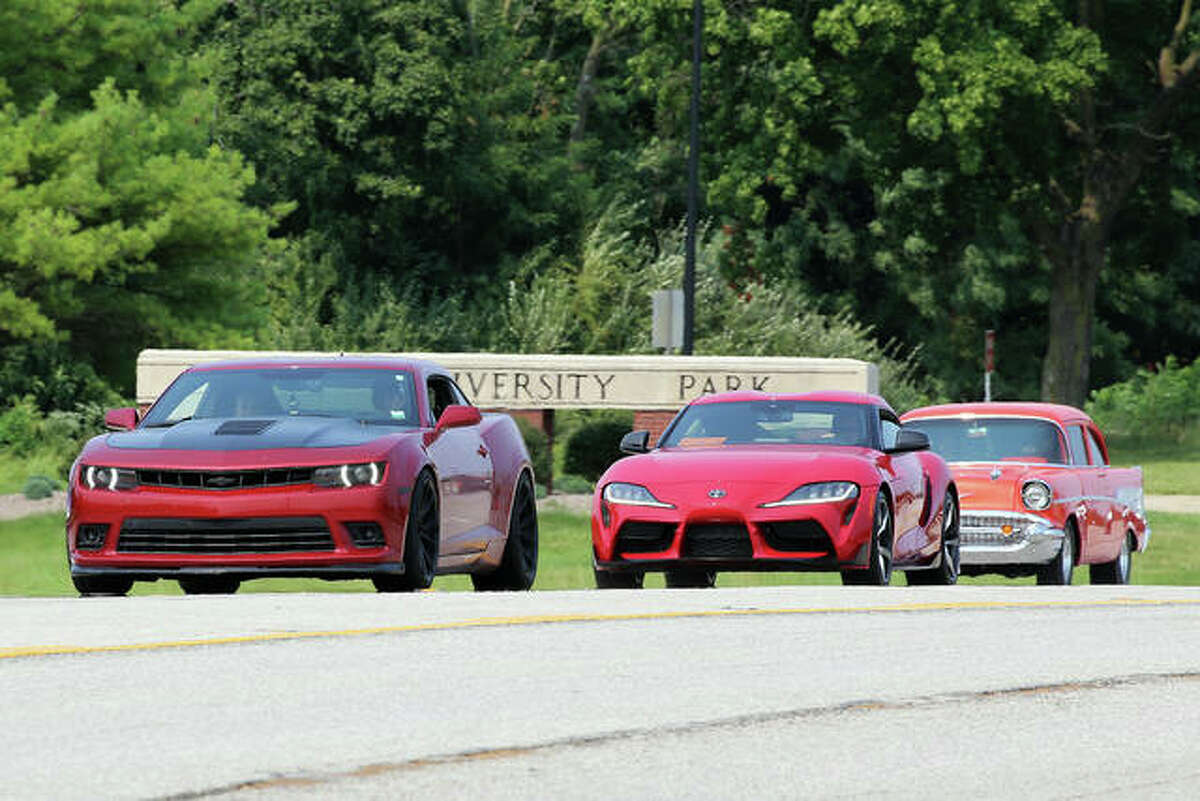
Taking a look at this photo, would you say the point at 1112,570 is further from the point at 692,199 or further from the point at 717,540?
the point at 692,199

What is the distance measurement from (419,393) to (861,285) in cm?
5476

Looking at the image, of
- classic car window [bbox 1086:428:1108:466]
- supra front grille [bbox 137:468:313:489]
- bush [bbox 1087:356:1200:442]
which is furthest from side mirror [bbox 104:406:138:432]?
bush [bbox 1087:356:1200:442]

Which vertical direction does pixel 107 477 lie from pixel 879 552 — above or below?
above

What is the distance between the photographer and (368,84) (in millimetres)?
57812

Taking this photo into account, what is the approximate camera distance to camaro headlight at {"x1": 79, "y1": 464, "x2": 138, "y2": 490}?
15.3 metres

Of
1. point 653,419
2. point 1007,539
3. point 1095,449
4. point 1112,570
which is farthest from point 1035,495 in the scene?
point 653,419

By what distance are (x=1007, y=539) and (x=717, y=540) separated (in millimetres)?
5441

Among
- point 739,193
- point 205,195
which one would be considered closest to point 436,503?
point 205,195

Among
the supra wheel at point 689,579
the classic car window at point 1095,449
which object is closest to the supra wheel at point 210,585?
the supra wheel at point 689,579

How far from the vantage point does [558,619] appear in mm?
13344

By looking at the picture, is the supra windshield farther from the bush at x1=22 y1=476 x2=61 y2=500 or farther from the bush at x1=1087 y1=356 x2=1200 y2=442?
the bush at x1=1087 y1=356 x2=1200 y2=442

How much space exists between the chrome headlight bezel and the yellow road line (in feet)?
16.1

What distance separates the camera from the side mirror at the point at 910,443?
59.9 ft

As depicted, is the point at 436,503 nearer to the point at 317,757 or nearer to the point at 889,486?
the point at 889,486
